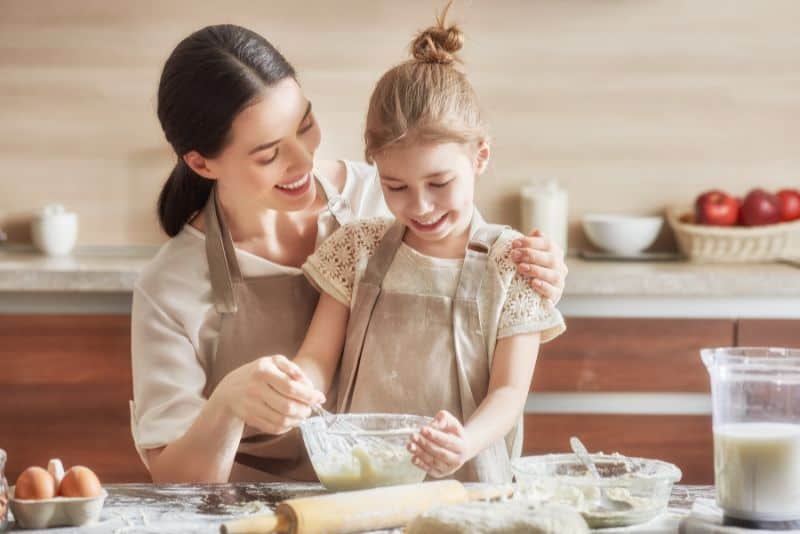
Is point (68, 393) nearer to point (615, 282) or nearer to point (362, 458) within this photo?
point (615, 282)

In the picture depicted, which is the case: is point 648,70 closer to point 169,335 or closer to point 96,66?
point 96,66

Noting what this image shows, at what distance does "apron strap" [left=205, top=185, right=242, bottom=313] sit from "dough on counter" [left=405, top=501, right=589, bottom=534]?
84 cm

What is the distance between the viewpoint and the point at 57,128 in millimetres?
3613

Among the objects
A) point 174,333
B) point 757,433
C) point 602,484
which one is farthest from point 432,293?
point 757,433

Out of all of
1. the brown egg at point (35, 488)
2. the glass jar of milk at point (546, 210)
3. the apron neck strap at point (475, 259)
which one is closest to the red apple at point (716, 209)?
the glass jar of milk at point (546, 210)

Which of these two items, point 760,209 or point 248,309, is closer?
point 248,309

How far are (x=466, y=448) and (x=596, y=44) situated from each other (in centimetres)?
242

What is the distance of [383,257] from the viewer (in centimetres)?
184

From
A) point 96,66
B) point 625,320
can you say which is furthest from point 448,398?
point 96,66

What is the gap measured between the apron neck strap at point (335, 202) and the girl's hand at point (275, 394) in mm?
562

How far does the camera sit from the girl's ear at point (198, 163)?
194 centimetres

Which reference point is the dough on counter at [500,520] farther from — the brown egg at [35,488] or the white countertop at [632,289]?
the white countertop at [632,289]

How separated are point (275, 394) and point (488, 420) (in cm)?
31

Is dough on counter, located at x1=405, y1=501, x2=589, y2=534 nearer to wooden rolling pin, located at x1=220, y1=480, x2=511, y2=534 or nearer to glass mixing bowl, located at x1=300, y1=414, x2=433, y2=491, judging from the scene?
wooden rolling pin, located at x1=220, y1=480, x2=511, y2=534
